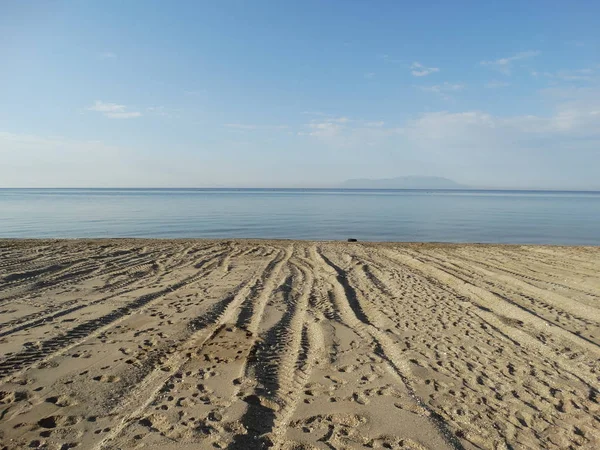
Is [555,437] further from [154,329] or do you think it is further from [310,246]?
[310,246]

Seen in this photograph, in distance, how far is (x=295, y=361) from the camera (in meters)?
5.26

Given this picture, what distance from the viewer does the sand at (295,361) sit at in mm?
3725

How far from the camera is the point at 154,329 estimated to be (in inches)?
251

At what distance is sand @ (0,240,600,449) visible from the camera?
3725 millimetres

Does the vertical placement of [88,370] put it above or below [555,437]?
above

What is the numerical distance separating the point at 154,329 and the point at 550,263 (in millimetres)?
13019

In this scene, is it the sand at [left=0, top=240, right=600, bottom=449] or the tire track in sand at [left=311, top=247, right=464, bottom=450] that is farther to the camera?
the tire track in sand at [left=311, top=247, right=464, bottom=450]

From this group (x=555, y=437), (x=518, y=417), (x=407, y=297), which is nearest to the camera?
(x=555, y=437)

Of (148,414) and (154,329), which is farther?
(154,329)

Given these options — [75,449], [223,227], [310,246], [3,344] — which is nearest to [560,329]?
[75,449]

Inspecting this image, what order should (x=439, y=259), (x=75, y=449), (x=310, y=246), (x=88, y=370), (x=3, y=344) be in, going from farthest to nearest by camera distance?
(x=310, y=246) → (x=439, y=259) → (x=3, y=344) → (x=88, y=370) → (x=75, y=449)

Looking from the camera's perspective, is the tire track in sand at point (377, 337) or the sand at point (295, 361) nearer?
the sand at point (295, 361)

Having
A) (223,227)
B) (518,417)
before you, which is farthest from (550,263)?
(223,227)

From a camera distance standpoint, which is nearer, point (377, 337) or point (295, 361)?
point (295, 361)
